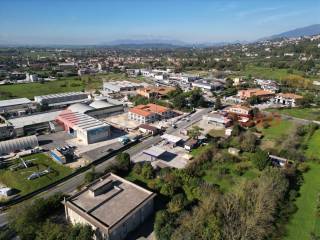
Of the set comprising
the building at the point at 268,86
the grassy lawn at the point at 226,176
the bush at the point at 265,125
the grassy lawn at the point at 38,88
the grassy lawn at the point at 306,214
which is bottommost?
the grassy lawn at the point at 226,176

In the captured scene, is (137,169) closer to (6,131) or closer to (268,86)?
(6,131)

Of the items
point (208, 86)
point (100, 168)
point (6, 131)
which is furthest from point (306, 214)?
point (208, 86)

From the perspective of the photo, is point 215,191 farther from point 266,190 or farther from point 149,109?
point 149,109

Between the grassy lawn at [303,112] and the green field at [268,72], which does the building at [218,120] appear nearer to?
the grassy lawn at [303,112]

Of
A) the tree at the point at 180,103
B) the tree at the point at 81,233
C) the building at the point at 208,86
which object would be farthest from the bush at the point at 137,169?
the building at the point at 208,86

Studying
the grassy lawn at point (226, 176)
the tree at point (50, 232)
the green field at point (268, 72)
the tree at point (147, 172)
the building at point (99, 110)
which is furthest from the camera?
the green field at point (268, 72)

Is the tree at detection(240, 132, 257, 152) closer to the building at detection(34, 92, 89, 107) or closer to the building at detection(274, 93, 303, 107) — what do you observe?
the building at detection(274, 93, 303, 107)

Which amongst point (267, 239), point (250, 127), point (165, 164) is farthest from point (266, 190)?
point (250, 127)

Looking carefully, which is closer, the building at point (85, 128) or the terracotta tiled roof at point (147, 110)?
the building at point (85, 128)
